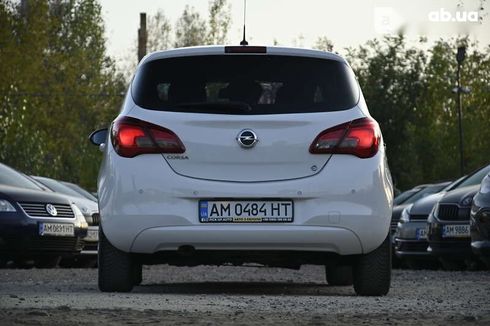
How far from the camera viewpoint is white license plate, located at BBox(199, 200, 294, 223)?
1078 centimetres

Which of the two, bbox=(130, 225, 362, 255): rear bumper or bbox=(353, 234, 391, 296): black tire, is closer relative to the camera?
bbox=(130, 225, 362, 255): rear bumper

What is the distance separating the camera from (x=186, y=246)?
35.9 feet

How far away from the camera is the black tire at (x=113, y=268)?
37.1ft

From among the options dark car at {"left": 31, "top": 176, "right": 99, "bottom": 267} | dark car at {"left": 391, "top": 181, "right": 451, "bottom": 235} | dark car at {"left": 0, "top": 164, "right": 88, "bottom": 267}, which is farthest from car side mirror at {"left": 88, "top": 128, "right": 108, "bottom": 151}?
dark car at {"left": 391, "top": 181, "right": 451, "bottom": 235}

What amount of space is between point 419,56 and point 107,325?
63.0m

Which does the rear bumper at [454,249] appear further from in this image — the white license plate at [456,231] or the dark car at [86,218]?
the dark car at [86,218]

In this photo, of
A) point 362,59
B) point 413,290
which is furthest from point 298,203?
point 362,59

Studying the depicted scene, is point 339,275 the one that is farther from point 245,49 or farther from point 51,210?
point 51,210

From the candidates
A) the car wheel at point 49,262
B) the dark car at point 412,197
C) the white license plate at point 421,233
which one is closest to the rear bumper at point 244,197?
the car wheel at point 49,262

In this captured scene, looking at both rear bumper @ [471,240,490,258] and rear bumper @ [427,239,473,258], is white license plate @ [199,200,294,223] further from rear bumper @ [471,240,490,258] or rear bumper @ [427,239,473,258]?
rear bumper @ [427,239,473,258]

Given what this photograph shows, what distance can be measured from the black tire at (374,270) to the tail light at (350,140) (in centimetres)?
71

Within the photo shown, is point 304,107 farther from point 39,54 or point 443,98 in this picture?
point 443,98

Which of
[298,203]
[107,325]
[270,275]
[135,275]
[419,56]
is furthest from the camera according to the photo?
[419,56]

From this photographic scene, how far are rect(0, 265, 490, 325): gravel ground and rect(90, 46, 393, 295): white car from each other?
413 mm
